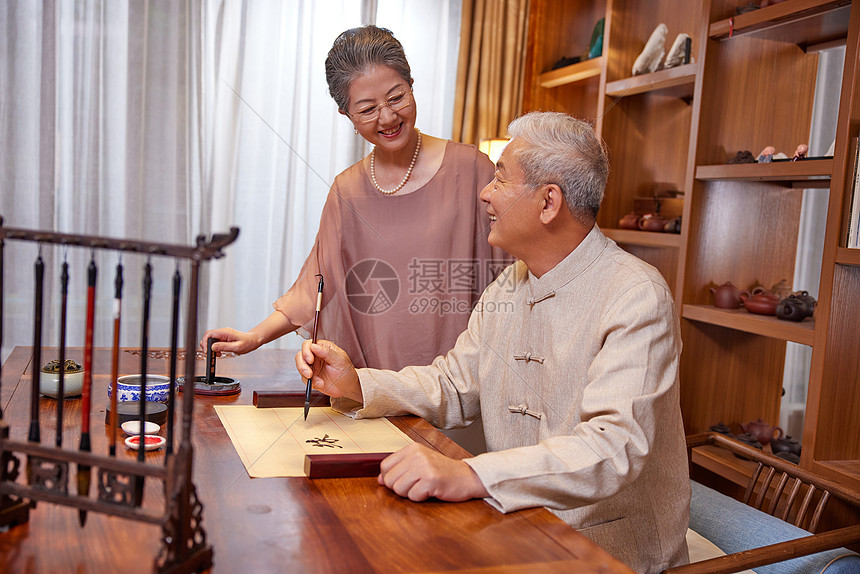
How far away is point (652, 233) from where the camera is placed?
3.31 meters

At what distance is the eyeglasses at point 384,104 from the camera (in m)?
1.98

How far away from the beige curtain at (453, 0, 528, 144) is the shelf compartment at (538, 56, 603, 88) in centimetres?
16

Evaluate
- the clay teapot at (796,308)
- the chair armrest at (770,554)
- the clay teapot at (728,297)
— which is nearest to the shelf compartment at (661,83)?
the clay teapot at (728,297)

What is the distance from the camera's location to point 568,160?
155 cm

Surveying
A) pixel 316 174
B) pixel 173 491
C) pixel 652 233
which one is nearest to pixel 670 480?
pixel 173 491

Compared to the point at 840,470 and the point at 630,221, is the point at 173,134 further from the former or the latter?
the point at 840,470

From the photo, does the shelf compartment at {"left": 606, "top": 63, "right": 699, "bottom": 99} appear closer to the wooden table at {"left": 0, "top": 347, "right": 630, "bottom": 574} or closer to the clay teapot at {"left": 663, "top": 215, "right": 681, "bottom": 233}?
the clay teapot at {"left": 663, "top": 215, "right": 681, "bottom": 233}

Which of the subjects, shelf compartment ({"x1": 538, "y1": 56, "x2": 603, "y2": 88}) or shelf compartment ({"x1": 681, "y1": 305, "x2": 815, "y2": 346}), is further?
shelf compartment ({"x1": 538, "y1": 56, "x2": 603, "y2": 88})

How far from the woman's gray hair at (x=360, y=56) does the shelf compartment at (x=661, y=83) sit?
150 cm

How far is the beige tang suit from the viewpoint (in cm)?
122

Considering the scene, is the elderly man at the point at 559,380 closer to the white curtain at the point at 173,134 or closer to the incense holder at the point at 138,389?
the incense holder at the point at 138,389

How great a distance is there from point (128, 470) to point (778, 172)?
7.79 ft

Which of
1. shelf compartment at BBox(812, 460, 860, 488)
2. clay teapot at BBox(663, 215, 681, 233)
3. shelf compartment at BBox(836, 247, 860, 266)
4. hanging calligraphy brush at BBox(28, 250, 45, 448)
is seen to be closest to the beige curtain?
clay teapot at BBox(663, 215, 681, 233)

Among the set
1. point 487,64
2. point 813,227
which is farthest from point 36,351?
point 487,64
